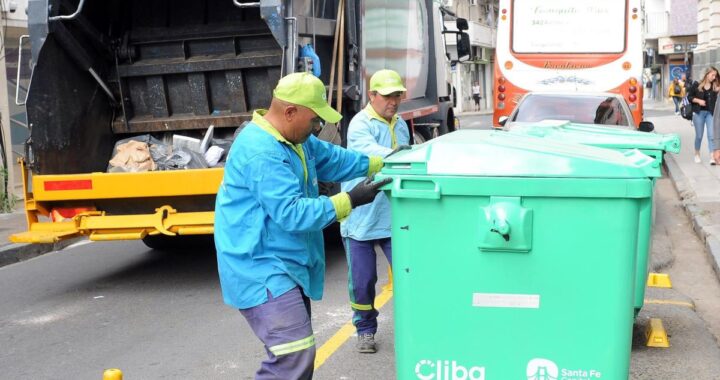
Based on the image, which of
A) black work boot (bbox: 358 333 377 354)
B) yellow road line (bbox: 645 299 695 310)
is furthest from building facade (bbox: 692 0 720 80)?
black work boot (bbox: 358 333 377 354)

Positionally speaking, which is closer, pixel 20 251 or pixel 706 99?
pixel 20 251

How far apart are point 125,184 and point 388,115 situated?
106 inches

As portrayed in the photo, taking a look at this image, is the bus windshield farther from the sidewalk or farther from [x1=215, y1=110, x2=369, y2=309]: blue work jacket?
[x1=215, y1=110, x2=369, y2=309]: blue work jacket

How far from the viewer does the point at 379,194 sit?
5.51m

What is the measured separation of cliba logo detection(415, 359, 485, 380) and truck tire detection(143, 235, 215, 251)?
6.01 meters

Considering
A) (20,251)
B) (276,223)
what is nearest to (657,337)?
(276,223)

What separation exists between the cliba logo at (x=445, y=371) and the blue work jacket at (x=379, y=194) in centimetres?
171

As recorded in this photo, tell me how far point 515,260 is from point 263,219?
96cm

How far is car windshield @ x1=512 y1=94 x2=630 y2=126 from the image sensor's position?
10602 millimetres

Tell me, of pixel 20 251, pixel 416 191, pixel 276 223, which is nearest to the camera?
pixel 276 223

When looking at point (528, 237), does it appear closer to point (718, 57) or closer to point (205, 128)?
point (205, 128)

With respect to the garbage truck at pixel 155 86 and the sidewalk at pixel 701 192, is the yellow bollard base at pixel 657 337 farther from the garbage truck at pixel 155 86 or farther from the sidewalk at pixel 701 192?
the garbage truck at pixel 155 86

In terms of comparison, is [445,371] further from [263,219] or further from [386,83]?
[386,83]

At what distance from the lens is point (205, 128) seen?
866cm
